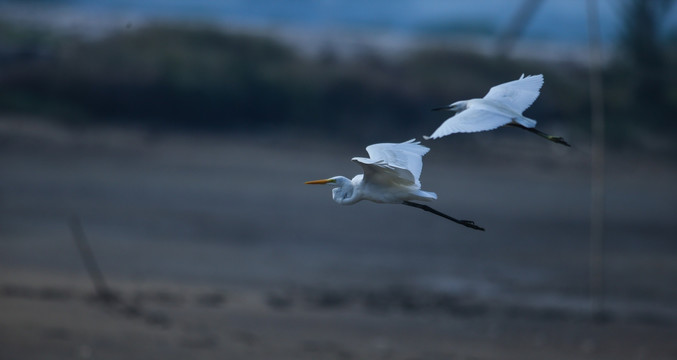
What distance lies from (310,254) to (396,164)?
11.9 metres

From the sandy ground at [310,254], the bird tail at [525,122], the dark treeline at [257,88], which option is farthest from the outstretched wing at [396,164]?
the dark treeline at [257,88]

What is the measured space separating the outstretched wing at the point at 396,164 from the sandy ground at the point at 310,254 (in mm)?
7761

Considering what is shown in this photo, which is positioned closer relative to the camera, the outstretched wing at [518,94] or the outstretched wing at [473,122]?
the outstretched wing at [473,122]

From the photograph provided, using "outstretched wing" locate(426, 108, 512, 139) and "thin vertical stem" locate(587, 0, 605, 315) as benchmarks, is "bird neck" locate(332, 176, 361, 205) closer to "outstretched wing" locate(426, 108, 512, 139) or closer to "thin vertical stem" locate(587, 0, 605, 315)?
"outstretched wing" locate(426, 108, 512, 139)

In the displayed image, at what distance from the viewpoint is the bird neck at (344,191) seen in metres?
5.88

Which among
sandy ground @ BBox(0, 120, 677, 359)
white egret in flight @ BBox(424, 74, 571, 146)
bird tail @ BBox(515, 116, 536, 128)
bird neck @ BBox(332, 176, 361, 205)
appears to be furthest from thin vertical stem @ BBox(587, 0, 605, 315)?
bird neck @ BBox(332, 176, 361, 205)

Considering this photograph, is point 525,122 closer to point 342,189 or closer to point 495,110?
point 495,110

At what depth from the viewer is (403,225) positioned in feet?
63.6

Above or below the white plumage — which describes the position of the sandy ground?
below

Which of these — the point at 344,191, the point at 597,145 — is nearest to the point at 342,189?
the point at 344,191

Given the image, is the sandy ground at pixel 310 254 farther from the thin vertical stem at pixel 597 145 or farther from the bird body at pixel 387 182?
the bird body at pixel 387 182

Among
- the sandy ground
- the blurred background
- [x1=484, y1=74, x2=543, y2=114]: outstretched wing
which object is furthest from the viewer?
the blurred background

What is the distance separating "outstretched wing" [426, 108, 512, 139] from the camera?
18.0ft

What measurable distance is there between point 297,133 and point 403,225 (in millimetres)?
5752
